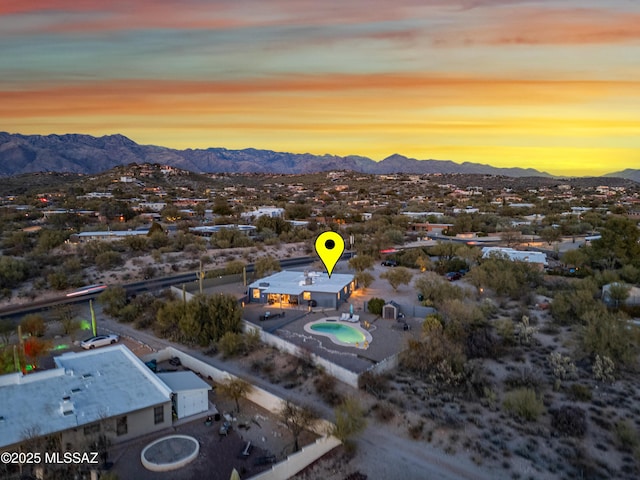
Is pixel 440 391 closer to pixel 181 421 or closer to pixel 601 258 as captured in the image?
pixel 181 421

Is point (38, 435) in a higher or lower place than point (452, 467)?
higher

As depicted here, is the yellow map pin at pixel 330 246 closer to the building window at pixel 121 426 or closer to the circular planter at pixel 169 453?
the circular planter at pixel 169 453

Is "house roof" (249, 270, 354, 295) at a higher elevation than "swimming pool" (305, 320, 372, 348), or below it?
higher

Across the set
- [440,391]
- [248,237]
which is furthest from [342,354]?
[248,237]

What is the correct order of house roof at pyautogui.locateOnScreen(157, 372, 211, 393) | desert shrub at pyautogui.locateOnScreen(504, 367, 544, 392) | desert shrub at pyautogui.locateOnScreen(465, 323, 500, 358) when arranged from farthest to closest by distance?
1. desert shrub at pyautogui.locateOnScreen(465, 323, 500, 358)
2. desert shrub at pyautogui.locateOnScreen(504, 367, 544, 392)
3. house roof at pyautogui.locateOnScreen(157, 372, 211, 393)

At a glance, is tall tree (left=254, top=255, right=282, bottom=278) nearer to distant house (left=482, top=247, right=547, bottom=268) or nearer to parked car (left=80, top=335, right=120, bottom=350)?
parked car (left=80, top=335, right=120, bottom=350)

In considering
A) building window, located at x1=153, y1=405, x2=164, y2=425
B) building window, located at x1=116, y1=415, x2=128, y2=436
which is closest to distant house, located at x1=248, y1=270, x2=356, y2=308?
building window, located at x1=153, y1=405, x2=164, y2=425
